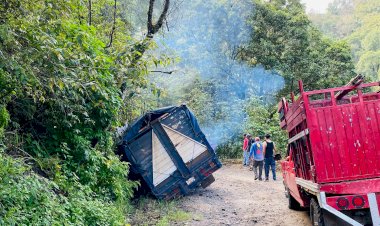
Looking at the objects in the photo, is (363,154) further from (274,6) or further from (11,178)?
(274,6)

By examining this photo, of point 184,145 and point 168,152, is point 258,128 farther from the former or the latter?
point 168,152

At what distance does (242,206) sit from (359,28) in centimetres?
4633

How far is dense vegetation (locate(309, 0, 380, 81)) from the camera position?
37162 millimetres

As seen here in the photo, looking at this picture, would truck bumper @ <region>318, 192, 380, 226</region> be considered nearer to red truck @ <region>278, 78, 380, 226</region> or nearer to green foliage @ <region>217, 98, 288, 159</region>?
red truck @ <region>278, 78, 380, 226</region>

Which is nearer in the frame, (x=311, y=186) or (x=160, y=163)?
(x=311, y=186)

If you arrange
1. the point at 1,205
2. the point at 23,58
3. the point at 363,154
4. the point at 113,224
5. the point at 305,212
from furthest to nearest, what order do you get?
the point at 305,212
the point at 113,224
the point at 363,154
the point at 23,58
the point at 1,205

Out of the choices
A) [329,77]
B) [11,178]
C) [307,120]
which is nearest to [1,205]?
[11,178]

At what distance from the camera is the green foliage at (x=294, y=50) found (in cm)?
2375

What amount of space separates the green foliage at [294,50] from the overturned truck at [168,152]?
47.7 ft

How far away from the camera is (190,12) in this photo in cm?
2867

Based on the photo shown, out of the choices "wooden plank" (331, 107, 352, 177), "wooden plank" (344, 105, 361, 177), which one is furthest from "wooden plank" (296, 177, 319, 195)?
"wooden plank" (344, 105, 361, 177)

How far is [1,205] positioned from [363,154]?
493cm

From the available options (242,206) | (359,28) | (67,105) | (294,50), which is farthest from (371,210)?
(359,28)

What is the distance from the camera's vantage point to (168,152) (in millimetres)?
10578
